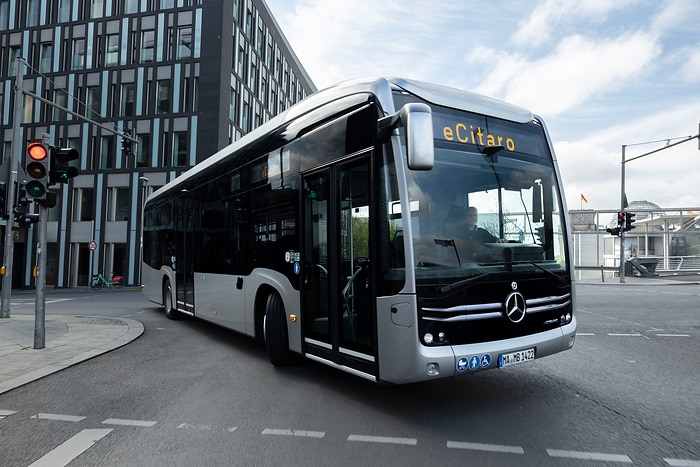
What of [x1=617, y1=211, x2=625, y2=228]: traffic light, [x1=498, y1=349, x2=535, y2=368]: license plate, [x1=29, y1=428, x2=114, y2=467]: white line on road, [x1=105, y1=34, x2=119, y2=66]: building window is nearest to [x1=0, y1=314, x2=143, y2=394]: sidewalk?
[x1=29, y1=428, x2=114, y2=467]: white line on road

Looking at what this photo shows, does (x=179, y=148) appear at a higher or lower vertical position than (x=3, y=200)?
higher

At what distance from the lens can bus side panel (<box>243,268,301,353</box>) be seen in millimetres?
5566

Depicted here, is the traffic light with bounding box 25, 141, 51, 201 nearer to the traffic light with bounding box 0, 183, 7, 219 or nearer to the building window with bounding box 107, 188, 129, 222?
the traffic light with bounding box 0, 183, 7, 219

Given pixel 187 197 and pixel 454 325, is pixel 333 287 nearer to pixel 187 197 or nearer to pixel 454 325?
pixel 454 325

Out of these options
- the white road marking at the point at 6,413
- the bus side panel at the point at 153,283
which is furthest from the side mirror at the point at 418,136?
the bus side panel at the point at 153,283

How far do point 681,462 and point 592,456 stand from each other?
1.84 ft

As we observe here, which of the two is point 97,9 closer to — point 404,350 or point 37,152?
point 37,152

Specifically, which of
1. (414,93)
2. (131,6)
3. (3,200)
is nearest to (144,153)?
(131,6)

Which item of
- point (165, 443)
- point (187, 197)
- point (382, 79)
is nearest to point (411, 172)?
point (382, 79)

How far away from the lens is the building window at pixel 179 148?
108 ft

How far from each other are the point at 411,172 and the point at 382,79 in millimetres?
947

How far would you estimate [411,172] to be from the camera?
4215 millimetres

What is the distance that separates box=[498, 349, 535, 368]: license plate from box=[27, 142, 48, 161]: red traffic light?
7412 millimetres

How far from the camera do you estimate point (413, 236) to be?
4109 millimetres
